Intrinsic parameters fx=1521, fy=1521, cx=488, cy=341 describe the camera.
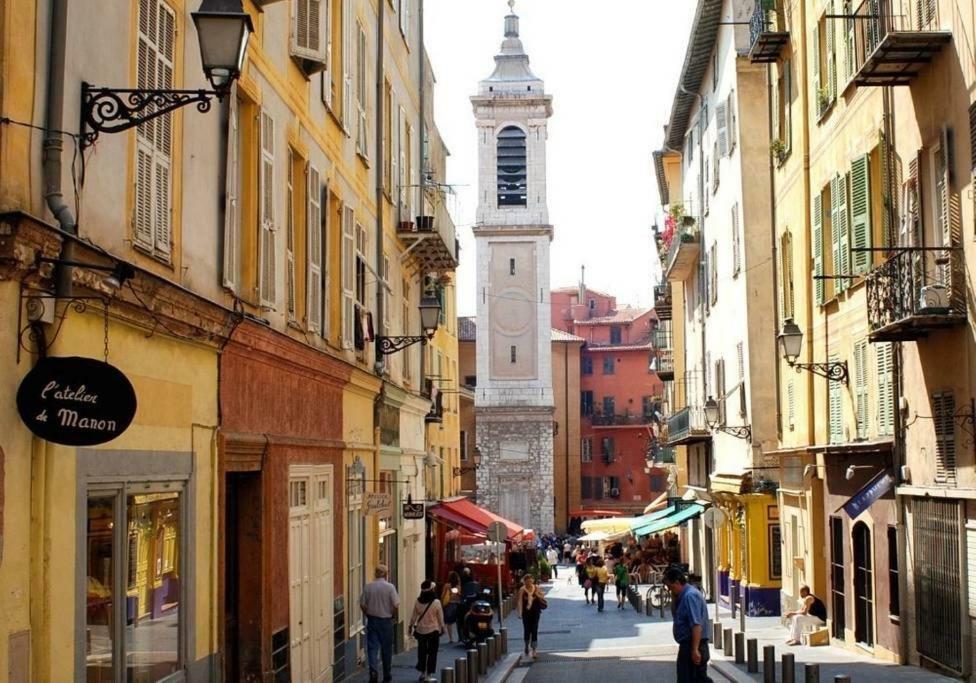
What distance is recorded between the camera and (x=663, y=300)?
60.7 meters

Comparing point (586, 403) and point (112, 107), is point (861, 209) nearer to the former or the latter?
point (112, 107)

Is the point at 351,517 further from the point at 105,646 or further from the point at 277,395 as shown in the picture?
the point at 105,646

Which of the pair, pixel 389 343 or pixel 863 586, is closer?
pixel 863 586

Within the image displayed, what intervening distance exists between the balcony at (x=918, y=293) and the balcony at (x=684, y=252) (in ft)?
78.6

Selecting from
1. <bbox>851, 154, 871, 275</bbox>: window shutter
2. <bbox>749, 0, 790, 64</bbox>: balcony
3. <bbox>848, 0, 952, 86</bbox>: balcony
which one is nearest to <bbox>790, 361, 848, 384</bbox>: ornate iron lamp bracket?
<bbox>851, 154, 871, 275</bbox>: window shutter

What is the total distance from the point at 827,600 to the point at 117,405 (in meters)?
20.9

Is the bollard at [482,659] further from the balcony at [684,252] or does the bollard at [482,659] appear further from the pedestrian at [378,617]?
the balcony at [684,252]

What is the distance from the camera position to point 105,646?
1093cm

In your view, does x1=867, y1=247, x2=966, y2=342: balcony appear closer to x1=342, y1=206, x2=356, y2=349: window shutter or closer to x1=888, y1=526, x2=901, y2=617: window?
x1=888, y1=526, x2=901, y2=617: window

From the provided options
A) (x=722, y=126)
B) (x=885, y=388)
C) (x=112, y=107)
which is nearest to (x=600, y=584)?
(x=722, y=126)

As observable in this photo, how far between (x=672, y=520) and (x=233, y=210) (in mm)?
29998

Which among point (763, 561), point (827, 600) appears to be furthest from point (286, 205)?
point (763, 561)

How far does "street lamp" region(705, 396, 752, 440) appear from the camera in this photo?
1359 inches

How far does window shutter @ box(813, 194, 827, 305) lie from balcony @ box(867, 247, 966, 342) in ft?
19.0
